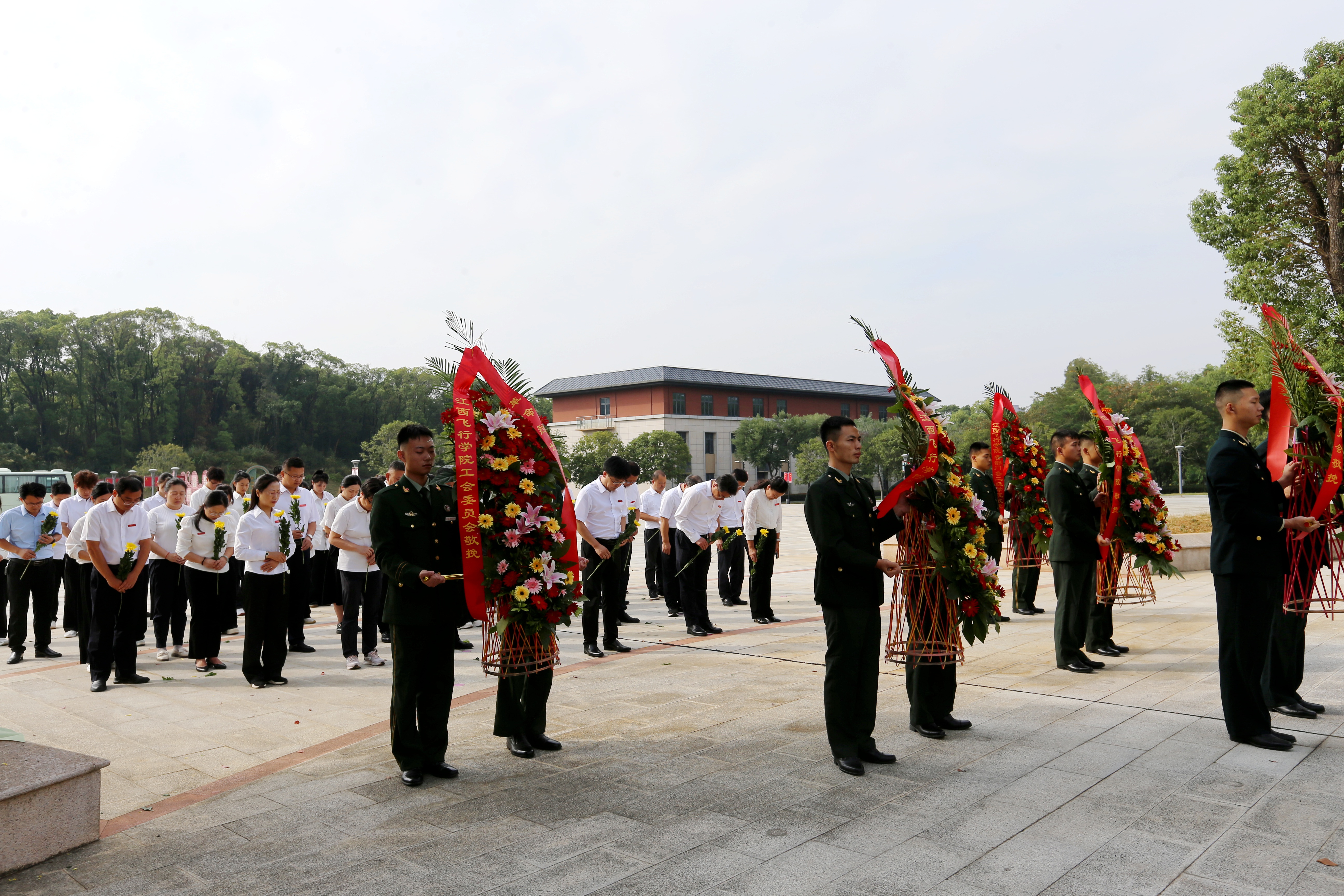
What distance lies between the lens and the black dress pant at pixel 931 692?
512cm

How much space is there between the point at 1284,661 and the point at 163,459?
5636 centimetres

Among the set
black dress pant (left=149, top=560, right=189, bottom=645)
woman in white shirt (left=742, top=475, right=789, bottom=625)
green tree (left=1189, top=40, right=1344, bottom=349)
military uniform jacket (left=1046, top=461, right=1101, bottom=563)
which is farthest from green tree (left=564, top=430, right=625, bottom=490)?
military uniform jacket (left=1046, top=461, right=1101, bottom=563)

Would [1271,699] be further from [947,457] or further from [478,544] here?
[478,544]

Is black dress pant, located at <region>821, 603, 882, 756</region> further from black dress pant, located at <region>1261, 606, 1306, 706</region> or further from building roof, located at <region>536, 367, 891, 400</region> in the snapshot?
building roof, located at <region>536, 367, 891, 400</region>

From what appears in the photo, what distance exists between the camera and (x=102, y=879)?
3336mm

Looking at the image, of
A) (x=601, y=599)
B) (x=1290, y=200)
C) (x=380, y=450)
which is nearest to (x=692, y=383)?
(x=380, y=450)

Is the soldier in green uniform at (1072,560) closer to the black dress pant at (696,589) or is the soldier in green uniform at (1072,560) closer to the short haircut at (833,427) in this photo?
the short haircut at (833,427)

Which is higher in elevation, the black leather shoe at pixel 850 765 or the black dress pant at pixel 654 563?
the black dress pant at pixel 654 563

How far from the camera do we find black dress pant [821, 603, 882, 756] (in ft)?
14.9

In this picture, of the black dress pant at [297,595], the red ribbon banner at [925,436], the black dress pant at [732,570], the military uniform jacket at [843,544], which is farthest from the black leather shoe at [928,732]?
the black dress pant at [732,570]

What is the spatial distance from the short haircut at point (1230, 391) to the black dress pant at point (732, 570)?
279 inches

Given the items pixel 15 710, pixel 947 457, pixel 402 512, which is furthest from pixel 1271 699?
pixel 15 710

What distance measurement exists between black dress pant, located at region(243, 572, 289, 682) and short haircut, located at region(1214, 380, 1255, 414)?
261 inches

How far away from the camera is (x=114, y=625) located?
23.2 feet
